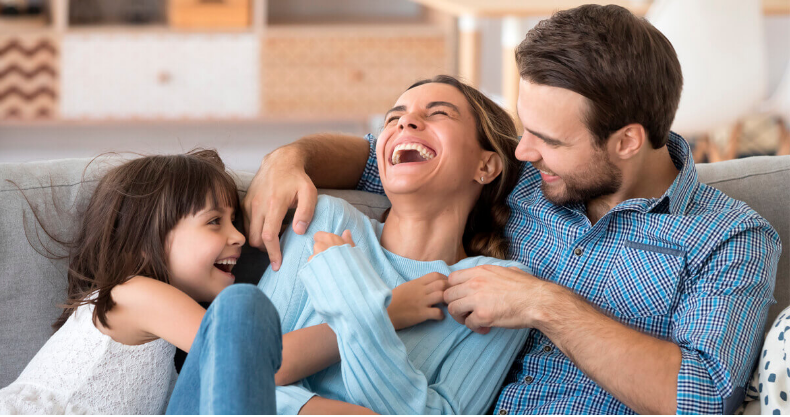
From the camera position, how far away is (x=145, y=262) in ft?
4.46

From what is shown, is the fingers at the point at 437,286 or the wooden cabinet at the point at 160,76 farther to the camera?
the wooden cabinet at the point at 160,76

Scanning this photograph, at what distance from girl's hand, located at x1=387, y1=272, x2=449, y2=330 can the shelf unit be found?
2857 mm

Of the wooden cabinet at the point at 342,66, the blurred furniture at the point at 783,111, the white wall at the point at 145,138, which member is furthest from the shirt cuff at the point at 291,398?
the white wall at the point at 145,138

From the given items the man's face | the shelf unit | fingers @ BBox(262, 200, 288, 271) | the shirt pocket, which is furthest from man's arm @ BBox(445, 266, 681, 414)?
the shelf unit

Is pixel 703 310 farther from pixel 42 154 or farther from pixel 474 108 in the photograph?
pixel 42 154

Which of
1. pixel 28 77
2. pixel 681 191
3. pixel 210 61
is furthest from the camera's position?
pixel 210 61

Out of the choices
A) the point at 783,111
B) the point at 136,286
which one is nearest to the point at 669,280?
the point at 136,286

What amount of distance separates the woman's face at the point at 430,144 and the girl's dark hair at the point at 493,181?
0.08ft

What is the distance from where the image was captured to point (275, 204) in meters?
1.43

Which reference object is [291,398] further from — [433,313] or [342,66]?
[342,66]

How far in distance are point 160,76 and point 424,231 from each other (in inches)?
119

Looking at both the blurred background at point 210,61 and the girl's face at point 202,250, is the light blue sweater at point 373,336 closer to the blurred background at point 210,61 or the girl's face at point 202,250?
the girl's face at point 202,250

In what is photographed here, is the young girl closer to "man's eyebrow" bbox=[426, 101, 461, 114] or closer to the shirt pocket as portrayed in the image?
"man's eyebrow" bbox=[426, 101, 461, 114]

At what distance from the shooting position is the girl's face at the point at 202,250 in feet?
4.52
